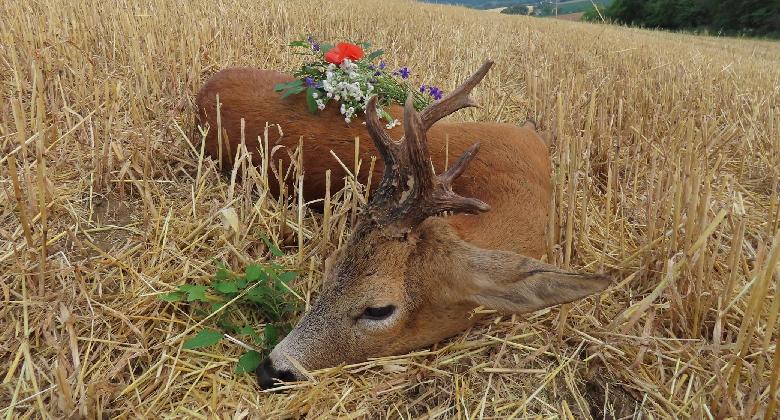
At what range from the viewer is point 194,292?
2693 mm

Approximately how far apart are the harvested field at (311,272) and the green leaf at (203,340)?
80mm

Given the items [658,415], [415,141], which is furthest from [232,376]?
[658,415]

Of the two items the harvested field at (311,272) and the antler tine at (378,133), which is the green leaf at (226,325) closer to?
the harvested field at (311,272)

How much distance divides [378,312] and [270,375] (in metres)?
0.55

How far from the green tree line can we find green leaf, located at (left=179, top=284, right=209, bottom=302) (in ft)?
100

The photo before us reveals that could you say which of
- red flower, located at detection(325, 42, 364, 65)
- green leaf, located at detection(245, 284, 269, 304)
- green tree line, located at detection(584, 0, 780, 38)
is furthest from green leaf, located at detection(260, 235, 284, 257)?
green tree line, located at detection(584, 0, 780, 38)

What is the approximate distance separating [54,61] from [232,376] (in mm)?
4343

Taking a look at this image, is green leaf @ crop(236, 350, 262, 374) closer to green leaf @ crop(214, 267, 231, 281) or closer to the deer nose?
the deer nose

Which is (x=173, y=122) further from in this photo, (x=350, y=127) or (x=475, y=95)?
(x=475, y=95)

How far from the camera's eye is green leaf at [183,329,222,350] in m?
2.49

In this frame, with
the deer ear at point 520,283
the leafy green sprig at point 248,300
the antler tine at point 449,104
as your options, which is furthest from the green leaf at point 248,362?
the antler tine at point 449,104

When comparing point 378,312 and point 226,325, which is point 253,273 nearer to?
point 226,325

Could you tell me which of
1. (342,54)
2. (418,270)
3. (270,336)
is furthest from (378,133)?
(342,54)

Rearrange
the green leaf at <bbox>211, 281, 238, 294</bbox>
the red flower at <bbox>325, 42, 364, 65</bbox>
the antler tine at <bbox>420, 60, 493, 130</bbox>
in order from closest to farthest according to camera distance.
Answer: the antler tine at <bbox>420, 60, 493, 130</bbox> → the green leaf at <bbox>211, 281, 238, 294</bbox> → the red flower at <bbox>325, 42, 364, 65</bbox>
